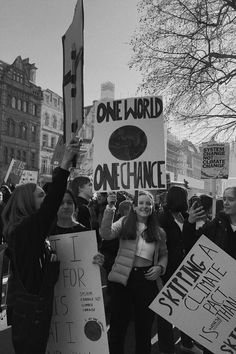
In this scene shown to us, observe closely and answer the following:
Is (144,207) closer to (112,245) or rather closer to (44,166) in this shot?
(112,245)

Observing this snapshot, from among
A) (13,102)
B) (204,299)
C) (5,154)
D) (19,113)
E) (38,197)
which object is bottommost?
(204,299)

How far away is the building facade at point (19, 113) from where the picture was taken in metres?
52.7

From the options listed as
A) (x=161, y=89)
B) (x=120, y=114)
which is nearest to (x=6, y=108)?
(x=161, y=89)

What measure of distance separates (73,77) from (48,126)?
201 ft

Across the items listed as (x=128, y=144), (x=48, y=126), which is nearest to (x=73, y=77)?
(x=128, y=144)

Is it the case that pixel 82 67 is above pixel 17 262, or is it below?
above

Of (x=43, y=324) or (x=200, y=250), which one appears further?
(x=200, y=250)

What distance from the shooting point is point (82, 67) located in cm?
285

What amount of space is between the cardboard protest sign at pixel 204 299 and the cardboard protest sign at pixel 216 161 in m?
6.94

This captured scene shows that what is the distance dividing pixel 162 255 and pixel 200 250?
0.50 m

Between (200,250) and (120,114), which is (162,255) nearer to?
(200,250)

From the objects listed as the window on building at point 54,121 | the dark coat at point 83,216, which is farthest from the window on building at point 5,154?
the dark coat at point 83,216

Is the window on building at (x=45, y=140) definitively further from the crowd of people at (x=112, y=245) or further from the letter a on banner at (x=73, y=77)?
the letter a on banner at (x=73, y=77)

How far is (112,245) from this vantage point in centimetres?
545
